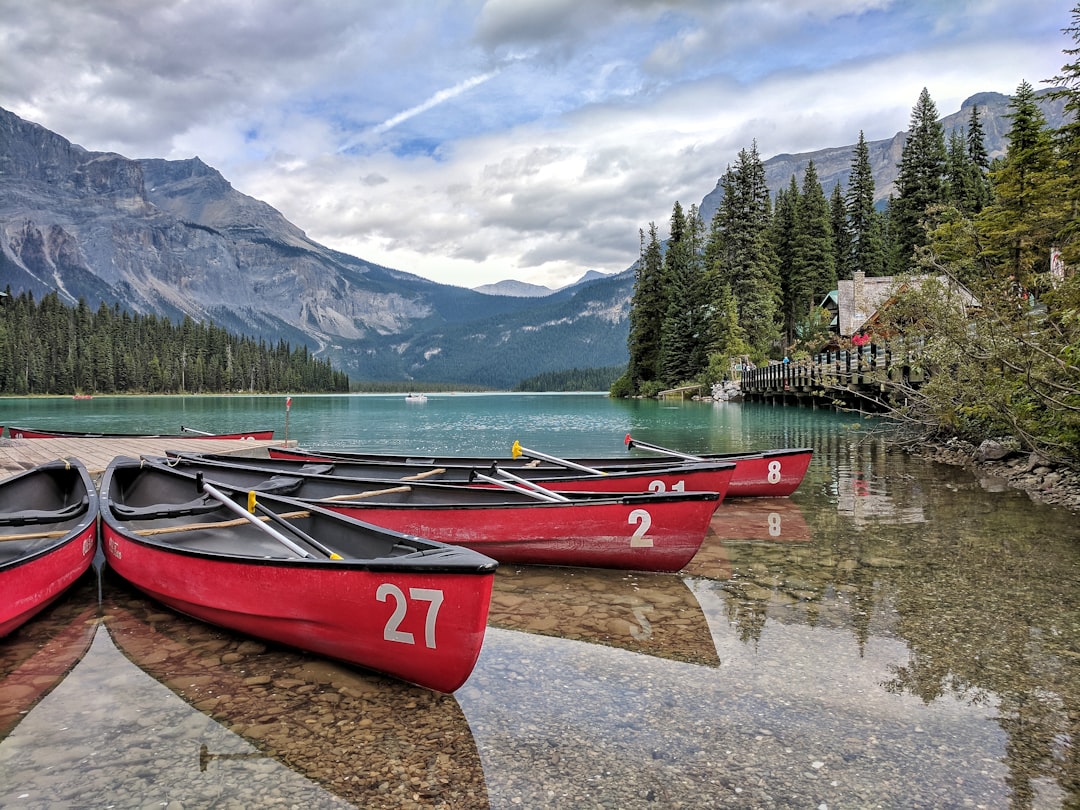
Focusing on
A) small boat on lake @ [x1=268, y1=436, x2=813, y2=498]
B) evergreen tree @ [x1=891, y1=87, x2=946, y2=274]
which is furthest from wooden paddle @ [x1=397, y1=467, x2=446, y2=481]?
evergreen tree @ [x1=891, y1=87, x2=946, y2=274]

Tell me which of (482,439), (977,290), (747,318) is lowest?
(482,439)

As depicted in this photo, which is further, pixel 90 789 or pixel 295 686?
pixel 295 686

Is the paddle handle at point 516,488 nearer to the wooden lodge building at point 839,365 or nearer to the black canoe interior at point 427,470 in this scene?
the black canoe interior at point 427,470

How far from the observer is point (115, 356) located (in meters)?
116

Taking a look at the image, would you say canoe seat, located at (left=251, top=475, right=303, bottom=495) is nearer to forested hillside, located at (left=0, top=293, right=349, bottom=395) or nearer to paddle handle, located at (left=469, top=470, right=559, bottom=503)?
paddle handle, located at (left=469, top=470, right=559, bottom=503)

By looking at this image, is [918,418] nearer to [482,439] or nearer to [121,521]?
[482,439]

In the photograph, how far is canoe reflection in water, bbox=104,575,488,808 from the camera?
399 centimetres

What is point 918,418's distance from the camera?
805 inches

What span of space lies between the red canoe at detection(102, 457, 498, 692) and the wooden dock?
9.43 m

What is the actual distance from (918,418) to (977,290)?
23.6 ft

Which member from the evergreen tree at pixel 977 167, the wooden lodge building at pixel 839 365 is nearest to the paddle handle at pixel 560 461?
the wooden lodge building at pixel 839 365

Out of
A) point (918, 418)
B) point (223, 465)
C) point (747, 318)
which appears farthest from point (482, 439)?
point (747, 318)

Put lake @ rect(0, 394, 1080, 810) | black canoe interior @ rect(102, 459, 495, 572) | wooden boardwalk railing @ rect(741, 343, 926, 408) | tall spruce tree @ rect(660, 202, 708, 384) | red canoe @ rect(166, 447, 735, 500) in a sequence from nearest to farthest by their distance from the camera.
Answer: lake @ rect(0, 394, 1080, 810)
black canoe interior @ rect(102, 459, 495, 572)
red canoe @ rect(166, 447, 735, 500)
wooden boardwalk railing @ rect(741, 343, 926, 408)
tall spruce tree @ rect(660, 202, 708, 384)

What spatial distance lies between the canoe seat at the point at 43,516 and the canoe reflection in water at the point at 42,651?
2.78ft
